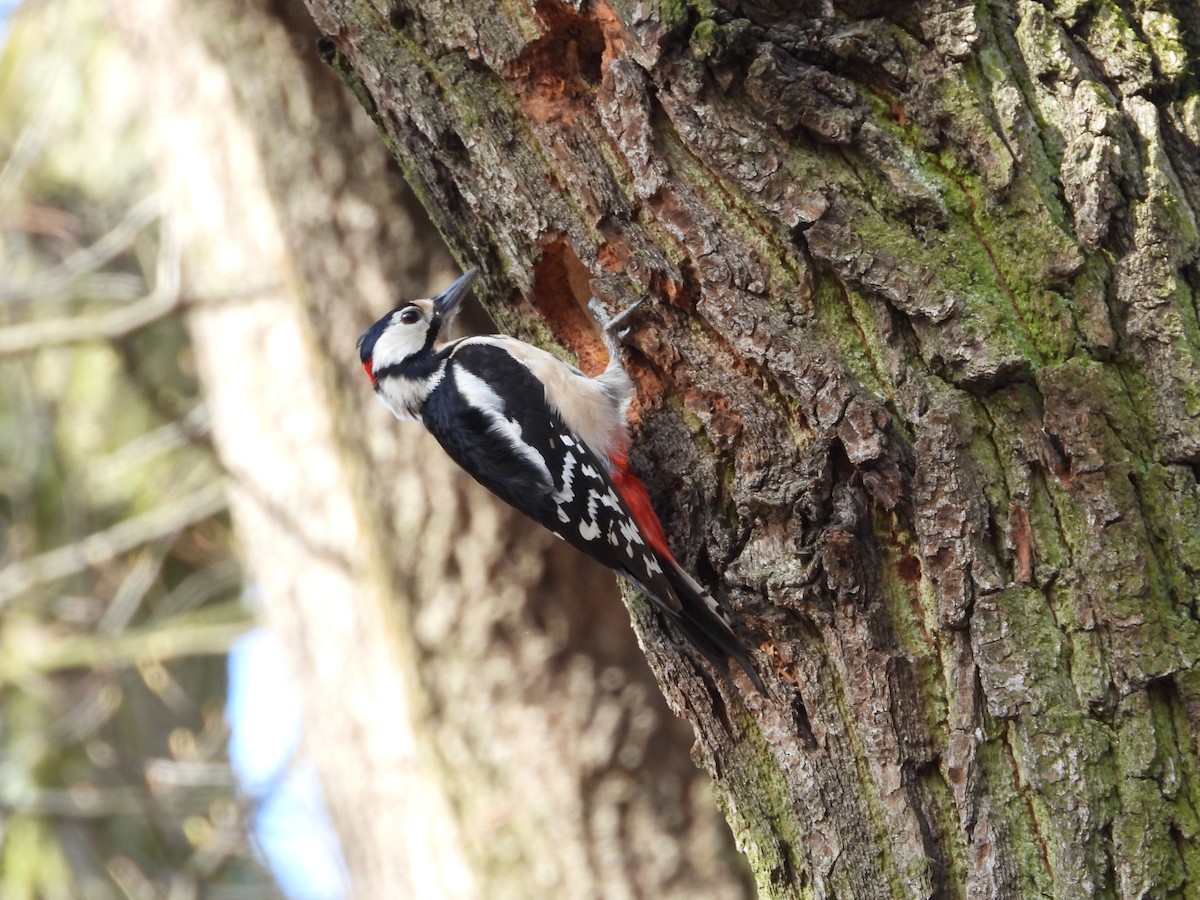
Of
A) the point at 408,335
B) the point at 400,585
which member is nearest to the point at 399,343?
the point at 408,335

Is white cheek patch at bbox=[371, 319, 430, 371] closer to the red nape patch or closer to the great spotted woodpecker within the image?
the great spotted woodpecker

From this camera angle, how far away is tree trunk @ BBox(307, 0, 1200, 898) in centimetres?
192

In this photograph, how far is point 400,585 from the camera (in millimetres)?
4086

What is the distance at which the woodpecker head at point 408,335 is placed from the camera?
3.69 m

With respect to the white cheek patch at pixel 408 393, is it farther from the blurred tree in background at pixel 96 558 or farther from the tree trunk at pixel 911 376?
the blurred tree in background at pixel 96 558

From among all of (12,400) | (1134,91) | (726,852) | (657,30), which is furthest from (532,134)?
(12,400)

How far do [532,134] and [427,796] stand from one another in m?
2.55

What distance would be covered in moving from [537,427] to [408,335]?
25.8 inches

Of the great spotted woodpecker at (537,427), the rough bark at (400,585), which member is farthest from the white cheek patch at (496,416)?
the rough bark at (400,585)

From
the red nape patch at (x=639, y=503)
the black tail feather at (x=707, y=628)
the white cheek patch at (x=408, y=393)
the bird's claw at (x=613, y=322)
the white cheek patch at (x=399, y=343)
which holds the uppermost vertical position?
the white cheek patch at (x=399, y=343)

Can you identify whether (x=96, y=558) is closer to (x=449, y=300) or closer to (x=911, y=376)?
(x=449, y=300)

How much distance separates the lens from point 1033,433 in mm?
2020

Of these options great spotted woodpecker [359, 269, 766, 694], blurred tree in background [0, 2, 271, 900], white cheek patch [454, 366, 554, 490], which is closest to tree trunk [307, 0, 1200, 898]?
great spotted woodpecker [359, 269, 766, 694]

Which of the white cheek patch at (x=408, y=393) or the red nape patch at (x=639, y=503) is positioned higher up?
the white cheek patch at (x=408, y=393)
